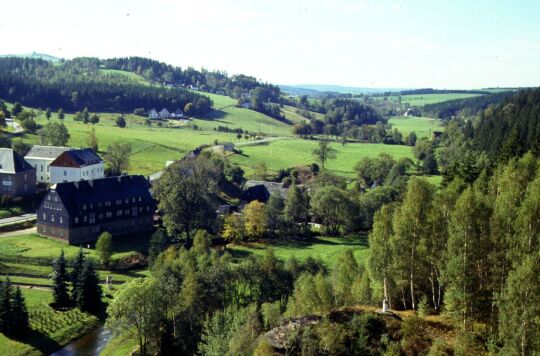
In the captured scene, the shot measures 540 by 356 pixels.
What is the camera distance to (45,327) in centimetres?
4950

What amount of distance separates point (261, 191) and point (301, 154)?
47.6 meters

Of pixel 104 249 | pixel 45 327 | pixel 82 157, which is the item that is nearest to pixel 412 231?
pixel 45 327

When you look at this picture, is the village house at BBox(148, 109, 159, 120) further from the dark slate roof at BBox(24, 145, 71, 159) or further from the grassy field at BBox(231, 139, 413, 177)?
the dark slate roof at BBox(24, 145, 71, 159)

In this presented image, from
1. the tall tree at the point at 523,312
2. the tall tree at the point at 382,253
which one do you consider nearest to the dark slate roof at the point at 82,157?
the tall tree at the point at 382,253

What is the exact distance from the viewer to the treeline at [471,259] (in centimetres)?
2520

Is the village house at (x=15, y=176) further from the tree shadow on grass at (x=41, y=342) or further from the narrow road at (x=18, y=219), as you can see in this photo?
the tree shadow on grass at (x=41, y=342)

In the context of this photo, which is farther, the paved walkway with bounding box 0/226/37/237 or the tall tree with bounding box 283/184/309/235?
the tall tree with bounding box 283/184/309/235

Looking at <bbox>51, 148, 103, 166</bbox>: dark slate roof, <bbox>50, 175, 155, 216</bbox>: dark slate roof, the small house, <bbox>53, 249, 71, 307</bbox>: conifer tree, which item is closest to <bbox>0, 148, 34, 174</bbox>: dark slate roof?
<bbox>51, 148, 103, 166</bbox>: dark slate roof

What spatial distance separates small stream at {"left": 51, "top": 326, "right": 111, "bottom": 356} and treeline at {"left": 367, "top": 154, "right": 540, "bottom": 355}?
968 inches

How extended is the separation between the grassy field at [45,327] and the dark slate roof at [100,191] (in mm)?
18889

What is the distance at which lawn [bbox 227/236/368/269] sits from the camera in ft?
219

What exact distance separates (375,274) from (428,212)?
5.53 metres

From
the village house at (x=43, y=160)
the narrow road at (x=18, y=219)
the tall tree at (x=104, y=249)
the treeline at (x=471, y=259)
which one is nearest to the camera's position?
the treeline at (x=471, y=259)

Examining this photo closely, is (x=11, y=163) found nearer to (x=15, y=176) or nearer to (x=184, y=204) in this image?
(x=15, y=176)
